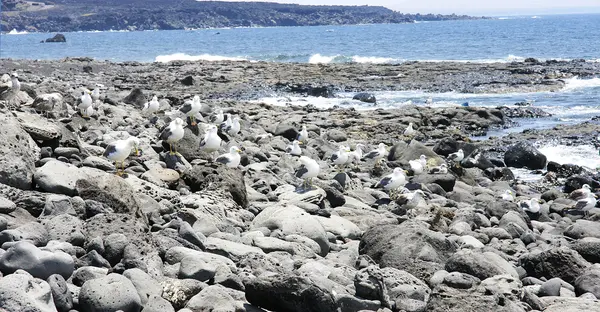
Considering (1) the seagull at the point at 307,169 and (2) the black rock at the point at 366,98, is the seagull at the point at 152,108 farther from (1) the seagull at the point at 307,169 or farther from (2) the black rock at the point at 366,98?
(2) the black rock at the point at 366,98

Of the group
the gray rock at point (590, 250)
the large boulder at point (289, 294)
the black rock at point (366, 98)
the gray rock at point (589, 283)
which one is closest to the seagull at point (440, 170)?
the gray rock at point (590, 250)

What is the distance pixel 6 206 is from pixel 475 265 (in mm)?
4992

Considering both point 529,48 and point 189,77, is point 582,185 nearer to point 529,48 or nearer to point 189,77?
point 189,77

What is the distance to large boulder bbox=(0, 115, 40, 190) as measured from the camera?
7867 millimetres

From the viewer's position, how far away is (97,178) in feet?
26.6

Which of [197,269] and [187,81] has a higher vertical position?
[197,269]

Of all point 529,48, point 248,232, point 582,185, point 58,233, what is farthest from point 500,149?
point 529,48

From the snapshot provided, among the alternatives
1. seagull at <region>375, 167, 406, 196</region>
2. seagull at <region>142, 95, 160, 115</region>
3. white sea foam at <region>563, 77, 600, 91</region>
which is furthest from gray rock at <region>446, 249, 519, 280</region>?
white sea foam at <region>563, 77, 600, 91</region>

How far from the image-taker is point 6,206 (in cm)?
687

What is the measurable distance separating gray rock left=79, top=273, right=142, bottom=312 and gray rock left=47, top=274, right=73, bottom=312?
0.32ft

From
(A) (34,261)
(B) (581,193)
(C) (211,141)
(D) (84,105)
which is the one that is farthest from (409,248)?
(D) (84,105)

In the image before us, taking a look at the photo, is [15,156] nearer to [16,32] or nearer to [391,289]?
[391,289]

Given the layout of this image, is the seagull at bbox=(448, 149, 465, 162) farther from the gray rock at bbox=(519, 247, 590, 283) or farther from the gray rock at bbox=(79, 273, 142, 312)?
the gray rock at bbox=(79, 273, 142, 312)

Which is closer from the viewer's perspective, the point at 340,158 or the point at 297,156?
the point at 340,158
